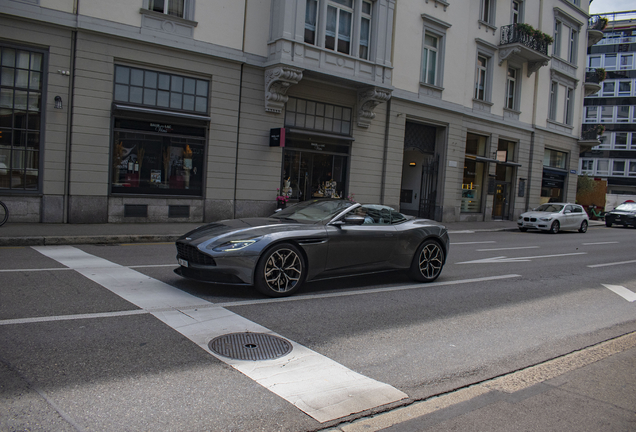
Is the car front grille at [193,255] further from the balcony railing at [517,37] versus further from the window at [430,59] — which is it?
the balcony railing at [517,37]

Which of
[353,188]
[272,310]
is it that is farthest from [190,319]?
[353,188]

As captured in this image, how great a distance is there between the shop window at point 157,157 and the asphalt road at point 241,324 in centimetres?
601

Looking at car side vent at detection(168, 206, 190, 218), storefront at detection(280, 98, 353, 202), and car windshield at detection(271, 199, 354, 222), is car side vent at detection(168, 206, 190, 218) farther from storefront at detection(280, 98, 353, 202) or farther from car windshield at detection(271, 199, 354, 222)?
car windshield at detection(271, 199, 354, 222)

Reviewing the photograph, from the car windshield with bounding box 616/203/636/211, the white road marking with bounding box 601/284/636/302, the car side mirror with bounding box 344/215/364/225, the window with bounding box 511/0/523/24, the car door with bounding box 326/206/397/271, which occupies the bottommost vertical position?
the white road marking with bounding box 601/284/636/302

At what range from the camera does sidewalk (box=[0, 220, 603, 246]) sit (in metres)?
10.7

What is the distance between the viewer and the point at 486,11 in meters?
26.0

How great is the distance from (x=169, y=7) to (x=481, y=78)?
17133mm

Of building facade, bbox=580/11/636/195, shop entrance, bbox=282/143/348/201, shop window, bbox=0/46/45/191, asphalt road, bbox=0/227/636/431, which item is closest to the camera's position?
asphalt road, bbox=0/227/636/431

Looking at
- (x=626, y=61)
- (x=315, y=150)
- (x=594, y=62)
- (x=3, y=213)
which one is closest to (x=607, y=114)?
(x=626, y=61)

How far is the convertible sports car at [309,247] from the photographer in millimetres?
6242

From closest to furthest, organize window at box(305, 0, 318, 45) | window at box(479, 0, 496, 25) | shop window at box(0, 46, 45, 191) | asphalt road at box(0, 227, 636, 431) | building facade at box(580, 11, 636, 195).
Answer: asphalt road at box(0, 227, 636, 431), shop window at box(0, 46, 45, 191), window at box(305, 0, 318, 45), window at box(479, 0, 496, 25), building facade at box(580, 11, 636, 195)

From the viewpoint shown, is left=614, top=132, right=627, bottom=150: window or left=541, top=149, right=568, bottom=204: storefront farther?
left=614, top=132, right=627, bottom=150: window

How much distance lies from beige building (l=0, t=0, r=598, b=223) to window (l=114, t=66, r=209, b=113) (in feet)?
0.13

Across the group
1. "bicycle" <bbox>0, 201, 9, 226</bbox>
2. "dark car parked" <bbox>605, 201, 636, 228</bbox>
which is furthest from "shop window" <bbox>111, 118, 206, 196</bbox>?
"dark car parked" <bbox>605, 201, 636, 228</bbox>
